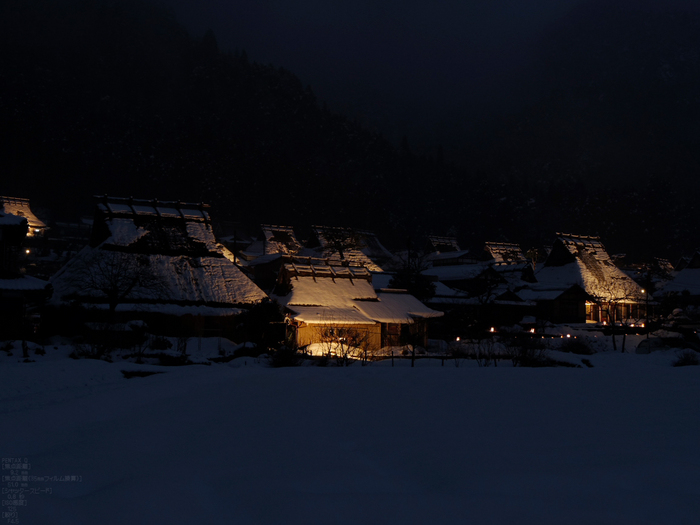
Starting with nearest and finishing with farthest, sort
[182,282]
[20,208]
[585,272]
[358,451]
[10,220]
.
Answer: [358,451]
[10,220]
[182,282]
[585,272]
[20,208]

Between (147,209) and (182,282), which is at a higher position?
(147,209)

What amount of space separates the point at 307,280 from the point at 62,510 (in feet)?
90.7

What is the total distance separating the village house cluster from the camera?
2633 cm

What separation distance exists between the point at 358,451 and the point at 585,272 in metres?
47.8

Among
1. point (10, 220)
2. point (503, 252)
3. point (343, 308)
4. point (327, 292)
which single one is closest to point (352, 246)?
point (503, 252)

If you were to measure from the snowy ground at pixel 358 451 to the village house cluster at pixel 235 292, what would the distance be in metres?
11.3

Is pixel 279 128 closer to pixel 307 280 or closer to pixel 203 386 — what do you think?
pixel 307 280

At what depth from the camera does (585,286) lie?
157ft

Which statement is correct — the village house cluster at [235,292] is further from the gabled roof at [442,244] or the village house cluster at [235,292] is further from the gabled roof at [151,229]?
the gabled roof at [442,244]

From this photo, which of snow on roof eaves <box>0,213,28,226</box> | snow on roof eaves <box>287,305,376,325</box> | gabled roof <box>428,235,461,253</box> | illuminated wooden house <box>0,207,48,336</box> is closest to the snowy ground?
illuminated wooden house <box>0,207,48,336</box>

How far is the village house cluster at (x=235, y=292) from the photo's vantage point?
2633 cm

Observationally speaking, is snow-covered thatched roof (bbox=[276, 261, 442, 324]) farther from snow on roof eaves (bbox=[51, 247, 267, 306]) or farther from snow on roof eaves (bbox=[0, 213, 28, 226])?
snow on roof eaves (bbox=[0, 213, 28, 226])

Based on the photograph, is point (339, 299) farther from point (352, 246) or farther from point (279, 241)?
point (279, 241)

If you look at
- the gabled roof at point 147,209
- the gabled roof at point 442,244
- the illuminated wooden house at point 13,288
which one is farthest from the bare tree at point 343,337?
the gabled roof at point 442,244
